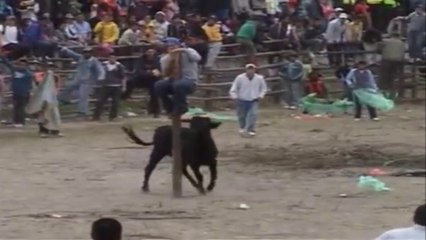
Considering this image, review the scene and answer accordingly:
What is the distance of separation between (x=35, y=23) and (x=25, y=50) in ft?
2.37

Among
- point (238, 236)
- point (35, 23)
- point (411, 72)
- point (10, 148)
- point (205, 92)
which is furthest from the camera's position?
point (411, 72)

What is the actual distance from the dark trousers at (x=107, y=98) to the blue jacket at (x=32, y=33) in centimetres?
165

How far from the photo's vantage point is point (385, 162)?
821 inches

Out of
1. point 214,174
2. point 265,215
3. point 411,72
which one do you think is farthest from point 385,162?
point 411,72

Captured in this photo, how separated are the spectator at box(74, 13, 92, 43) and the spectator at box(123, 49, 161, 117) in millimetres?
1189

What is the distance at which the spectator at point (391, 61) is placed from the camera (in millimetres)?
31297

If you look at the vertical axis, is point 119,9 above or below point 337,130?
above

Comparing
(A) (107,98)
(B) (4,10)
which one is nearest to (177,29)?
(A) (107,98)

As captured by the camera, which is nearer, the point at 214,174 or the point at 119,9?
the point at 214,174

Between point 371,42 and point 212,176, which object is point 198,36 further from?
point 212,176

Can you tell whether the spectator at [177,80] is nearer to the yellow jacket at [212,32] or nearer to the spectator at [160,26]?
the spectator at [160,26]

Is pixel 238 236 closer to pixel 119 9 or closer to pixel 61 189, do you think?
pixel 61 189

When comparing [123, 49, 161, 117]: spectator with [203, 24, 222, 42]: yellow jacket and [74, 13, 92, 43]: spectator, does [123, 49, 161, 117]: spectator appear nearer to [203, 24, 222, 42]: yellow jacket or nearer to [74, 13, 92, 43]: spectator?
[74, 13, 92, 43]: spectator

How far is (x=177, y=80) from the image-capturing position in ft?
61.2
